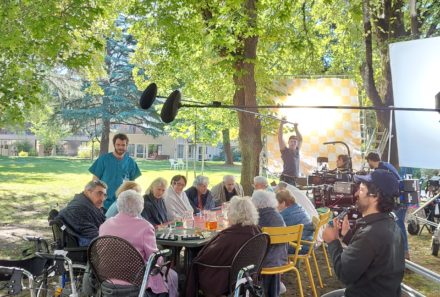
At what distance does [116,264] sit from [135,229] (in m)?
0.35

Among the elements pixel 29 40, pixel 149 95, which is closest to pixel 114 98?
pixel 29 40

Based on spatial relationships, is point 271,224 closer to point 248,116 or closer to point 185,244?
point 185,244

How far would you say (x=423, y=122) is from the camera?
4.78 metres

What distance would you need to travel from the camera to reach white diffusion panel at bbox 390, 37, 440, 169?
455 cm

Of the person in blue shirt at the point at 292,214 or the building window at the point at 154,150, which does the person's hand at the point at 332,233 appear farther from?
the building window at the point at 154,150

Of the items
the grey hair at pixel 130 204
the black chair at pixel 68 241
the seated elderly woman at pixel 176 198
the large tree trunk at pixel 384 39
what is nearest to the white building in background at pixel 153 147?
the large tree trunk at pixel 384 39

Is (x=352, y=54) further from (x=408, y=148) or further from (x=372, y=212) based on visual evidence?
(x=372, y=212)

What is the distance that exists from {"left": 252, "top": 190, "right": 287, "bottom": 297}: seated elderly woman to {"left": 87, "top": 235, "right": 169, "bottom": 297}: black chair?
1512 mm

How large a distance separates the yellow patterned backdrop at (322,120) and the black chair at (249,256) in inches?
343

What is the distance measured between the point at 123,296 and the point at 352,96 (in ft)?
35.2

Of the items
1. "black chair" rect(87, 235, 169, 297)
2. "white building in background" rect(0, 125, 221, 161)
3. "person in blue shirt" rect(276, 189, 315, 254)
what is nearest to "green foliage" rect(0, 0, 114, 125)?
"person in blue shirt" rect(276, 189, 315, 254)

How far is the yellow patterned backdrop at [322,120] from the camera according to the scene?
12648mm

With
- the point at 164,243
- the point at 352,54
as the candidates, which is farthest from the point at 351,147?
the point at 164,243

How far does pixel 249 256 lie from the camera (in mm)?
3820
